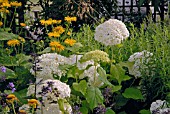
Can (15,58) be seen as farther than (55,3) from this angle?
No

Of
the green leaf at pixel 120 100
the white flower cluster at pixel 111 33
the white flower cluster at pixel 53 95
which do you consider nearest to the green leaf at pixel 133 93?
the green leaf at pixel 120 100

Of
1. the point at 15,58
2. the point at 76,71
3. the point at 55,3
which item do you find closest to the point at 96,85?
the point at 76,71

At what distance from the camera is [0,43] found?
154 inches

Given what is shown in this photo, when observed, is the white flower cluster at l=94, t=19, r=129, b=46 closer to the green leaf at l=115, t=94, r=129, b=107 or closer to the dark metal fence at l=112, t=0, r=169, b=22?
the green leaf at l=115, t=94, r=129, b=107

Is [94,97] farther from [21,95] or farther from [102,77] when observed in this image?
[21,95]

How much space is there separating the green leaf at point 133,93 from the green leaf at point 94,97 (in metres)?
0.26

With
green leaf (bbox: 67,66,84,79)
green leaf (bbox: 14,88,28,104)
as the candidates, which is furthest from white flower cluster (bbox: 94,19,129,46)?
green leaf (bbox: 14,88,28,104)

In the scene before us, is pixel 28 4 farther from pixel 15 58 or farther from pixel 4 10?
pixel 15 58

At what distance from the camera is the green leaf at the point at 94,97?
243 cm

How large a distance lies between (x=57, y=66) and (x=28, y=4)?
371 cm

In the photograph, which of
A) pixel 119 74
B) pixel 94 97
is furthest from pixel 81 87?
pixel 119 74

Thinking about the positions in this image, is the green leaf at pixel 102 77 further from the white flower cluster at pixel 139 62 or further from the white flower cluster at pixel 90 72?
the white flower cluster at pixel 139 62

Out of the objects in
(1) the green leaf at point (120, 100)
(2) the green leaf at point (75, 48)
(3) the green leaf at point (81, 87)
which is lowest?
(1) the green leaf at point (120, 100)

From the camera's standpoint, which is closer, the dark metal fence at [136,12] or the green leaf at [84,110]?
the green leaf at [84,110]
